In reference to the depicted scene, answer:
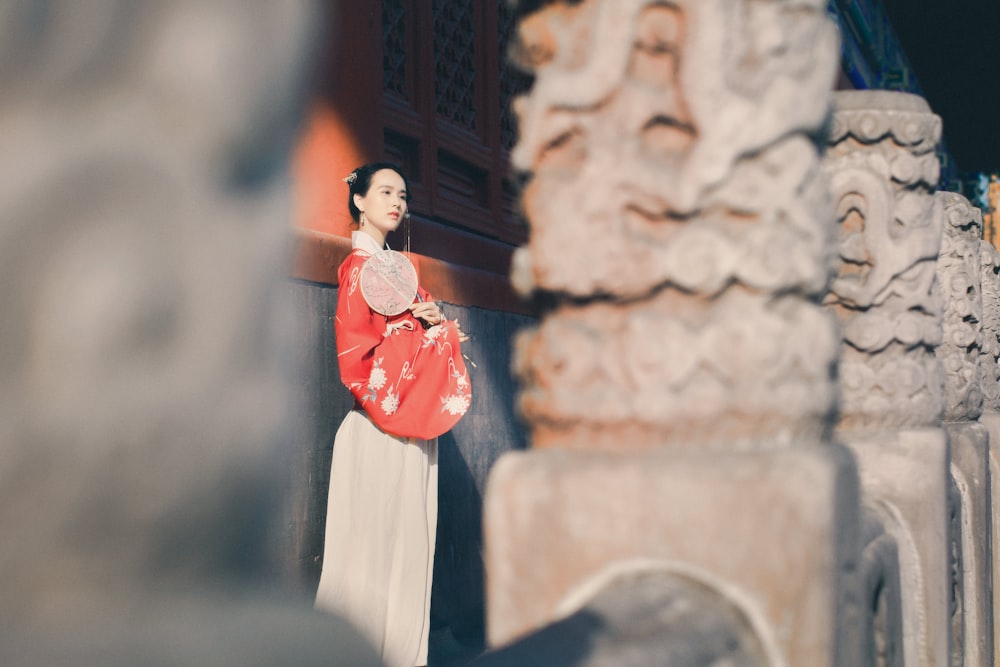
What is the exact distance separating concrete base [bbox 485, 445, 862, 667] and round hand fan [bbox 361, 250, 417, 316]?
1.99 metres

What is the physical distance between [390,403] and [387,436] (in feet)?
0.38

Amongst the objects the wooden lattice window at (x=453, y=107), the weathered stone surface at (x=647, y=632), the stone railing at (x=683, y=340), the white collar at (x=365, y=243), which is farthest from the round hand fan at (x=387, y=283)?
the weathered stone surface at (x=647, y=632)

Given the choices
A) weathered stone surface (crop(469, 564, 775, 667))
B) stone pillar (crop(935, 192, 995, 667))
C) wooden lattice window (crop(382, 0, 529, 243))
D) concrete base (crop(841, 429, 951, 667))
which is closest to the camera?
weathered stone surface (crop(469, 564, 775, 667))

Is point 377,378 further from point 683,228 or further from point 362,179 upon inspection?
point 683,228

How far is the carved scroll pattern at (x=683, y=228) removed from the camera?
0.92 m

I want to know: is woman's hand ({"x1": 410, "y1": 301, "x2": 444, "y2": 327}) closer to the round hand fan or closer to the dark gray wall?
the round hand fan

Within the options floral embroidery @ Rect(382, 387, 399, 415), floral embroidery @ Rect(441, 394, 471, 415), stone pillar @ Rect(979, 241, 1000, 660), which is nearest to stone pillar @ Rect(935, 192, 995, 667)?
stone pillar @ Rect(979, 241, 1000, 660)

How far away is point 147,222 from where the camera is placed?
0.26 metres

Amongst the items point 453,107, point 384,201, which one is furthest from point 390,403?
point 453,107

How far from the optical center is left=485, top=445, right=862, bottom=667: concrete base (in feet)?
2.84

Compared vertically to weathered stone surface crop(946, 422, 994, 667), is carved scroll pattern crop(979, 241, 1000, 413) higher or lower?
higher

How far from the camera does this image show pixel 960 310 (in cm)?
273

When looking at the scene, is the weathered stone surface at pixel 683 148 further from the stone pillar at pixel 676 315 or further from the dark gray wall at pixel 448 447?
the dark gray wall at pixel 448 447

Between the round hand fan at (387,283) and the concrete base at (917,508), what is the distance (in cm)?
156
